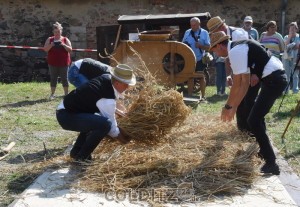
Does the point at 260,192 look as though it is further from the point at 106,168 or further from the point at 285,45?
the point at 285,45

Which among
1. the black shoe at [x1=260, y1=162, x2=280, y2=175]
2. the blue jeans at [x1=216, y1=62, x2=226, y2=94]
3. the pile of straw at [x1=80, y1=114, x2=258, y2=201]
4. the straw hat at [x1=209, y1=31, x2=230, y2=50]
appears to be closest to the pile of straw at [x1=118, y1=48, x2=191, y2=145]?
the pile of straw at [x1=80, y1=114, x2=258, y2=201]

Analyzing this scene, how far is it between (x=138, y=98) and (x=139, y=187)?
1.35m

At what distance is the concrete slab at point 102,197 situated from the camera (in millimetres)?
4699

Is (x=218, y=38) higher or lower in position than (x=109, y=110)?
higher

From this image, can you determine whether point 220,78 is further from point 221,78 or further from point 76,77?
point 76,77

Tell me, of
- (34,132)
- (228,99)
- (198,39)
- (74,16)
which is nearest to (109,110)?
(228,99)

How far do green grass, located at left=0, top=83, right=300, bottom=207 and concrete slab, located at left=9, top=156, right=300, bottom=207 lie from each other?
10.8 inches

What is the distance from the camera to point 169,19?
39.3ft

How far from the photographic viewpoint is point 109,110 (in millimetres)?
5402

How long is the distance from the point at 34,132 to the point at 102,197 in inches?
136

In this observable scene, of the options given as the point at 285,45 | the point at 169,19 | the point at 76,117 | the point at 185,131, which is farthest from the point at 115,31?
the point at 76,117

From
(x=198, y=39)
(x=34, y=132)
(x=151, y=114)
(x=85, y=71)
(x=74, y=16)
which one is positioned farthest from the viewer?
(x=74, y=16)

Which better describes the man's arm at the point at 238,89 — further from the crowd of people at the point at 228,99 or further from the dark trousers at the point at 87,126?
the dark trousers at the point at 87,126

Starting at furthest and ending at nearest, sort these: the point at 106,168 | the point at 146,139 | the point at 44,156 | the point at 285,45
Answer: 1. the point at 285,45
2. the point at 44,156
3. the point at 146,139
4. the point at 106,168
